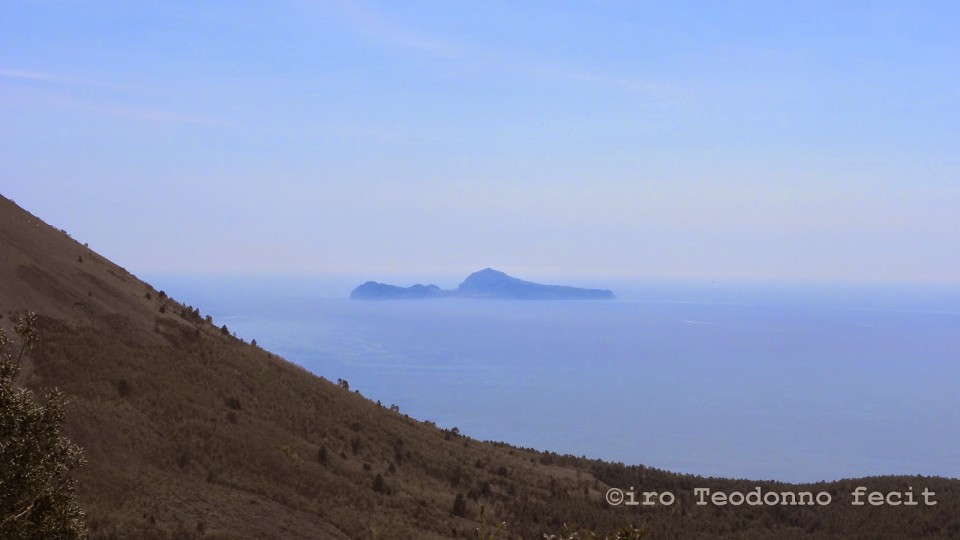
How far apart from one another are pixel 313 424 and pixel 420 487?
4.55 metres

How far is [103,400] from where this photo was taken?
72.8ft

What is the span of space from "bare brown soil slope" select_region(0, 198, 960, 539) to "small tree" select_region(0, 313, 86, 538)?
8.16 meters

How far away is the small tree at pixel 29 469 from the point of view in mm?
8852

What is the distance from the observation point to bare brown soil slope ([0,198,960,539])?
785 inches

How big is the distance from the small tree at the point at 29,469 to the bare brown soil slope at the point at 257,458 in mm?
8157

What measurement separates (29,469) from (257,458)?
14544mm

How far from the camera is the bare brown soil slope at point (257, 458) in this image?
19.9 m

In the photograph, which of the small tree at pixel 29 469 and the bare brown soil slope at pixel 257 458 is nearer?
the small tree at pixel 29 469

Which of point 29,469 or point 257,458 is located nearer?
point 29,469

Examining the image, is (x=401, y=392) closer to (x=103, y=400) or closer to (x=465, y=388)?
(x=465, y=388)

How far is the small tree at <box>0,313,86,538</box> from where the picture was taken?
8.85 metres

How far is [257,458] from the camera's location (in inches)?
912

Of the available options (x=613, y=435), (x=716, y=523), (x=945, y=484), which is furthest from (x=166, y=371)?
(x=613, y=435)

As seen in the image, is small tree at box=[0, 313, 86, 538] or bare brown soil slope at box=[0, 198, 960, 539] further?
bare brown soil slope at box=[0, 198, 960, 539]
